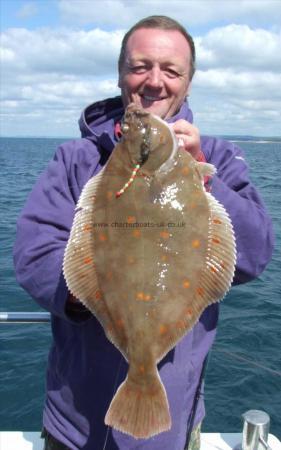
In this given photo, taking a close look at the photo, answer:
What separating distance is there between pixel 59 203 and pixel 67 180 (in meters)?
0.20

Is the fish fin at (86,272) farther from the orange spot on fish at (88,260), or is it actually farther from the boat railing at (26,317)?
the boat railing at (26,317)

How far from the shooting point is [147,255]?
242 cm

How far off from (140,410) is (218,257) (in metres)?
0.84

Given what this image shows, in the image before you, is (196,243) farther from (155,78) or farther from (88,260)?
(155,78)

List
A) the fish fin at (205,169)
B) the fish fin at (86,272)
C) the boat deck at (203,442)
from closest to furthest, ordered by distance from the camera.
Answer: the fish fin at (86,272)
the fish fin at (205,169)
the boat deck at (203,442)

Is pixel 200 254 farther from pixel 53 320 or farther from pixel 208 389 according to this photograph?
pixel 208 389

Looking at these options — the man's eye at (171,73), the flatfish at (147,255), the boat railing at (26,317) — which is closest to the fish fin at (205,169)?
the flatfish at (147,255)

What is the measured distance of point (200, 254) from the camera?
2.47 m

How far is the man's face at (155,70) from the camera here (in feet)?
9.39

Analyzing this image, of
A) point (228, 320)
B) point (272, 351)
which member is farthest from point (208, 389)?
point (228, 320)

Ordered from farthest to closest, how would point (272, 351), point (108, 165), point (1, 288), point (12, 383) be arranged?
1. point (1, 288)
2. point (272, 351)
3. point (12, 383)
4. point (108, 165)

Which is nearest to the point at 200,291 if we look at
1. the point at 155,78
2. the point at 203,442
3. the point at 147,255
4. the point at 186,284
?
the point at 186,284

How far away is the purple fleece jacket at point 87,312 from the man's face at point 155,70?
5.8 inches

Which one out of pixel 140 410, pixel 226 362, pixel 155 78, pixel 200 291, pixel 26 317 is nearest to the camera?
pixel 140 410
